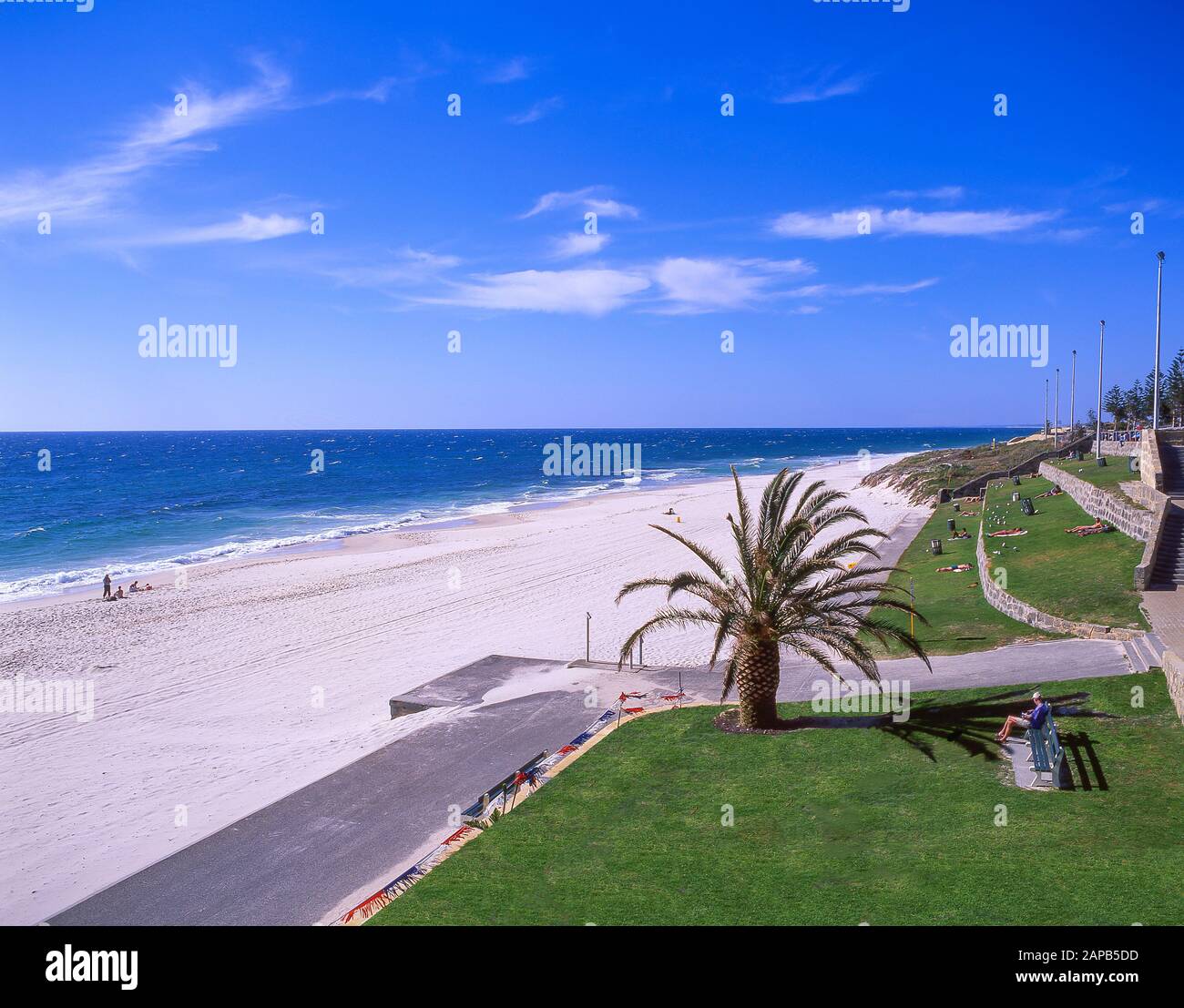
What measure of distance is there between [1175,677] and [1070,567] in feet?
30.1

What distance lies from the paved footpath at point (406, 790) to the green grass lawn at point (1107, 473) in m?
10.7

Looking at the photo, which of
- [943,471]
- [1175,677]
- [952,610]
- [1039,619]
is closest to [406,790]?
[1175,677]

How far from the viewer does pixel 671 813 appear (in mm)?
11023

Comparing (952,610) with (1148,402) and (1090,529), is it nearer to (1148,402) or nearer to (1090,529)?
(1090,529)

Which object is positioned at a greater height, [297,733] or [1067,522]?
[1067,522]

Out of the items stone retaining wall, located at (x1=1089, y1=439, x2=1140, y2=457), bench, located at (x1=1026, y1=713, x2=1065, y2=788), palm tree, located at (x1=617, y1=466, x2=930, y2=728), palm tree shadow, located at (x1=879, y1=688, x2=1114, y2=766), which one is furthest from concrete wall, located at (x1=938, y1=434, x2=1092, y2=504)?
bench, located at (x1=1026, y1=713, x2=1065, y2=788)

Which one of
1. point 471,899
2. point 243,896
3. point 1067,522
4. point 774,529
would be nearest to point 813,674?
point 774,529

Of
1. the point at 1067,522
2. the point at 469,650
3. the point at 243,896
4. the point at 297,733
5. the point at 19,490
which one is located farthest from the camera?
the point at 19,490

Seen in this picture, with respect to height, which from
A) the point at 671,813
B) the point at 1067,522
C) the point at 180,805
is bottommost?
the point at 180,805

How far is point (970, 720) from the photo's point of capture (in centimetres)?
1294

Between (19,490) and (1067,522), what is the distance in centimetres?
9315
